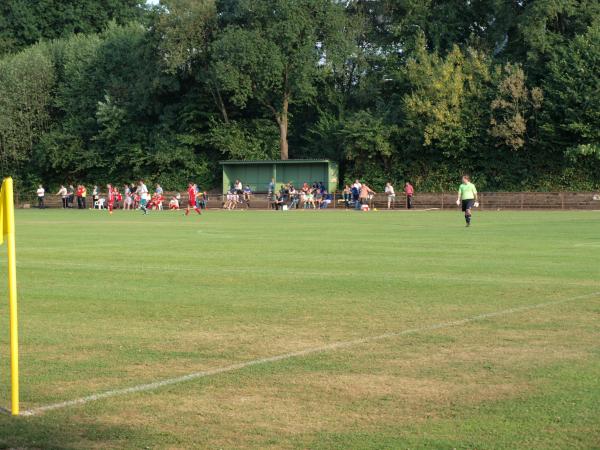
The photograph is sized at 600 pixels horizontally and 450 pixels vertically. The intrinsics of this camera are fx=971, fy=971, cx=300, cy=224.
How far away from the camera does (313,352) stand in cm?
904

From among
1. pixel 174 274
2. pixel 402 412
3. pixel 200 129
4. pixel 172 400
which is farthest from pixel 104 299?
pixel 200 129

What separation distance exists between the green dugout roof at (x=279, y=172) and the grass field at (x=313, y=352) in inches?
1979

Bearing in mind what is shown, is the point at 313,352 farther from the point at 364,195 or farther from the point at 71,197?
the point at 71,197

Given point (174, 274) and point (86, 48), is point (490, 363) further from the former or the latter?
point (86, 48)

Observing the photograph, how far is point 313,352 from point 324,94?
66.3 meters

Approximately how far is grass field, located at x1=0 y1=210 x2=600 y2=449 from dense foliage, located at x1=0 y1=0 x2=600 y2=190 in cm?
Answer: 4528

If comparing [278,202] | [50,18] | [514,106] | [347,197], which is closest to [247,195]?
[278,202]

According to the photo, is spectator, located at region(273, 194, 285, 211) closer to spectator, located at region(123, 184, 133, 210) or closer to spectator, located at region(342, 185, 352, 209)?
spectator, located at region(342, 185, 352, 209)

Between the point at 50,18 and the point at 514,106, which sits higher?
the point at 50,18

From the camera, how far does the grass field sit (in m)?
6.33

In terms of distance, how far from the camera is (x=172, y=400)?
281 inches

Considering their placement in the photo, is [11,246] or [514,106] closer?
[11,246]

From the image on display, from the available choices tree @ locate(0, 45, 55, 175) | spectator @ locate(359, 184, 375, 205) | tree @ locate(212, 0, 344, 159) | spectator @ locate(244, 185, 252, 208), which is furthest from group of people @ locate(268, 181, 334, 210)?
tree @ locate(0, 45, 55, 175)

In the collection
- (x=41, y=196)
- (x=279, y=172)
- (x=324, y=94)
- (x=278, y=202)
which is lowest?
(x=278, y=202)
